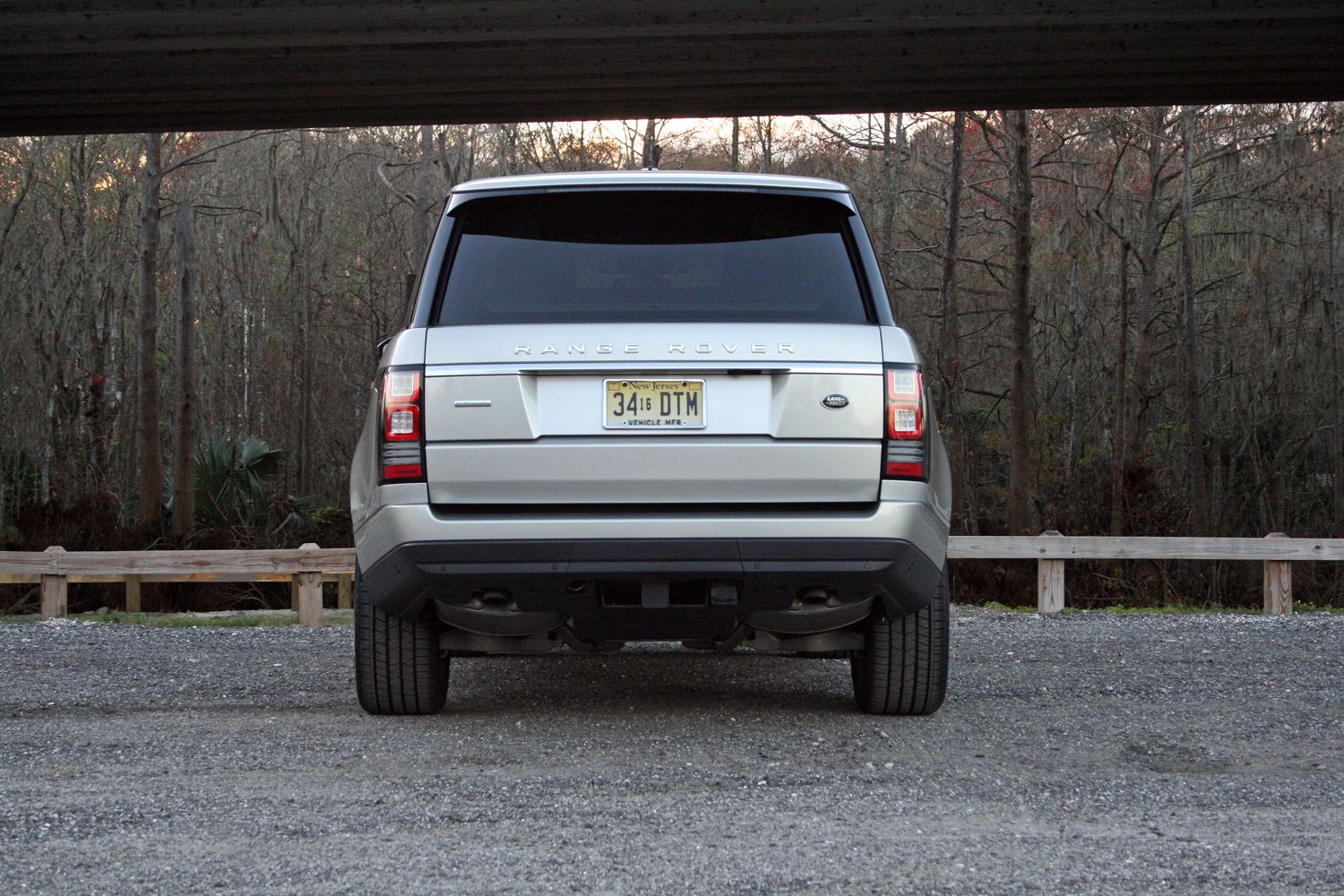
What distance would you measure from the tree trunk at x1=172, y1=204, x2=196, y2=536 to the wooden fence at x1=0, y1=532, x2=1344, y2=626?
786 centimetres

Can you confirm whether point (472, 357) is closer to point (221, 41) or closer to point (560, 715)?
point (560, 715)

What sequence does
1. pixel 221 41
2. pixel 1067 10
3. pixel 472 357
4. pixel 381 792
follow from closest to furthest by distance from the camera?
1. pixel 381 792
2. pixel 472 357
3. pixel 1067 10
4. pixel 221 41

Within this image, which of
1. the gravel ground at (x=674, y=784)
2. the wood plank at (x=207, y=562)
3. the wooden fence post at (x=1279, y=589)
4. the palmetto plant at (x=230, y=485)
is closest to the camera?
the gravel ground at (x=674, y=784)

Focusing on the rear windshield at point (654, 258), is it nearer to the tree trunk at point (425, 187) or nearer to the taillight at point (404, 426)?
the taillight at point (404, 426)

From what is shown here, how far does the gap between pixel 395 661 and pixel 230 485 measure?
44.0ft

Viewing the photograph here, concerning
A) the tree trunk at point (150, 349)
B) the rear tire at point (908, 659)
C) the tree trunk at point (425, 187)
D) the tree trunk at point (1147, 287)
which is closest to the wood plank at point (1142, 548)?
the rear tire at point (908, 659)

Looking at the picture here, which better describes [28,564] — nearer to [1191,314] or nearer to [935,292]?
[1191,314]

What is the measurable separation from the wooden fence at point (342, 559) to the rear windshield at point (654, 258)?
6.56m

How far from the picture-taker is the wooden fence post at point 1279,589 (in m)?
11.2

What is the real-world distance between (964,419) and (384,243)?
15337 mm

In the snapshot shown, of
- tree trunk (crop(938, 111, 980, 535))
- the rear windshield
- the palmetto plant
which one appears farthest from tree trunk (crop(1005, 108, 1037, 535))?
the rear windshield

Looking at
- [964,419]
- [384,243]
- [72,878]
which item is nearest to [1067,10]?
[72,878]

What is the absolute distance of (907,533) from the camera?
429cm

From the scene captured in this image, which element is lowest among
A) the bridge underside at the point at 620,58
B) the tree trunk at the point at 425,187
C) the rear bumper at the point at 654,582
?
the rear bumper at the point at 654,582
